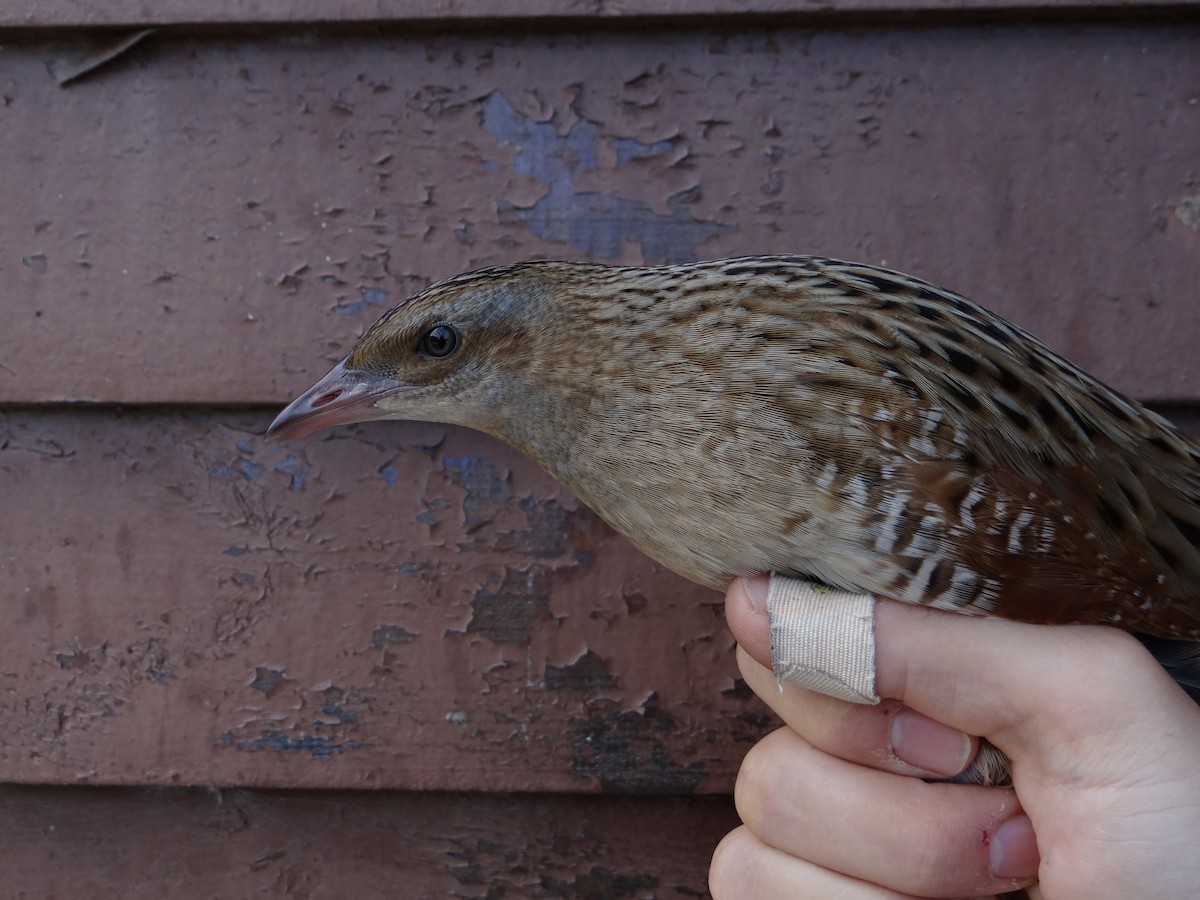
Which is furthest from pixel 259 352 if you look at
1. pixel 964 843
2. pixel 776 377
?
pixel 964 843

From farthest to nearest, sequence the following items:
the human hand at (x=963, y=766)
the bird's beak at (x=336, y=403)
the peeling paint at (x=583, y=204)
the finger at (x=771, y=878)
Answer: the peeling paint at (x=583, y=204)
the bird's beak at (x=336, y=403)
the finger at (x=771, y=878)
the human hand at (x=963, y=766)

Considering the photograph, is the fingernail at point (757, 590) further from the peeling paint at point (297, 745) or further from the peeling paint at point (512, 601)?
the peeling paint at point (297, 745)

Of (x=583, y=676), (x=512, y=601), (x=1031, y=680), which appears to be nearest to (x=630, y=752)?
(x=583, y=676)

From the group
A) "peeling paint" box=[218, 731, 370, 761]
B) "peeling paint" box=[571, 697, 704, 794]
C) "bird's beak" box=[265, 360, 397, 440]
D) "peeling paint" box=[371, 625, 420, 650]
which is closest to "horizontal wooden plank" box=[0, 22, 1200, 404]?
"bird's beak" box=[265, 360, 397, 440]

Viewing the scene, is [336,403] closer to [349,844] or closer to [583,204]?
[583,204]

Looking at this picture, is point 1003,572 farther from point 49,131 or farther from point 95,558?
point 49,131

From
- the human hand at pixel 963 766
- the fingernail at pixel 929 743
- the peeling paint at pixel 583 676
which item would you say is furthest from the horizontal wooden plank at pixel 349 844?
the fingernail at pixel 929 743
